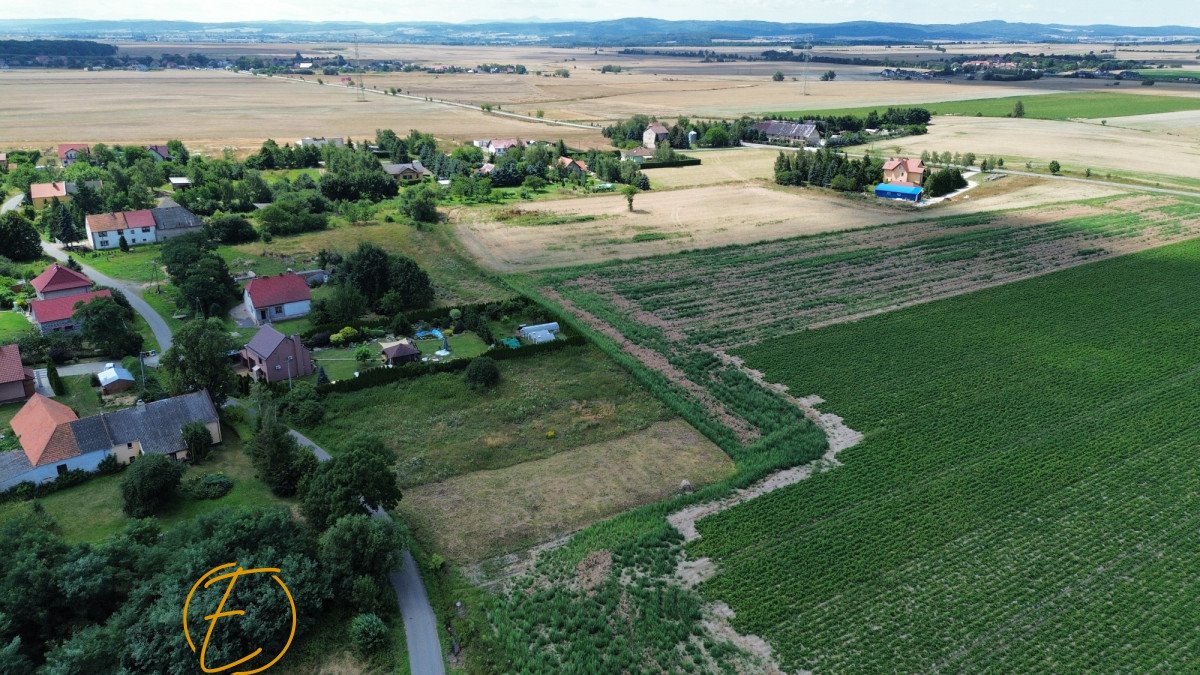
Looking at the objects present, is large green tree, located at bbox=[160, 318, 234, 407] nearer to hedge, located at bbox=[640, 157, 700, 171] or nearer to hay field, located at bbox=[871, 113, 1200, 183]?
hedge, located at bbox=[640, 157, 700, 171]

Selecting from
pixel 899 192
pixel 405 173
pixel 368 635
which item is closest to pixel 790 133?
pixel 899 192

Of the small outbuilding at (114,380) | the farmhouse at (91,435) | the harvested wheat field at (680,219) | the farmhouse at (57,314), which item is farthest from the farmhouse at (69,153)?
the farmhouse at (91,435)

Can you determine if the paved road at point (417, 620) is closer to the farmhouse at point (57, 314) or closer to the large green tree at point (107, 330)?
the large green tree at point (107, 330)

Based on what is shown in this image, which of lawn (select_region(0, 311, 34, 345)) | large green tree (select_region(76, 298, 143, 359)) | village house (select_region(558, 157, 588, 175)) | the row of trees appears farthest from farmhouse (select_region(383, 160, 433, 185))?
large green tree (select_region(76, 298, 143, 359))

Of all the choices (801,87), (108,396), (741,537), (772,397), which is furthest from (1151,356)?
(801,87)

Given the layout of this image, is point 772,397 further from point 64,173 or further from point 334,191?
point 64,173

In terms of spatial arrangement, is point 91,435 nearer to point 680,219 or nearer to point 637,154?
point 680,219
